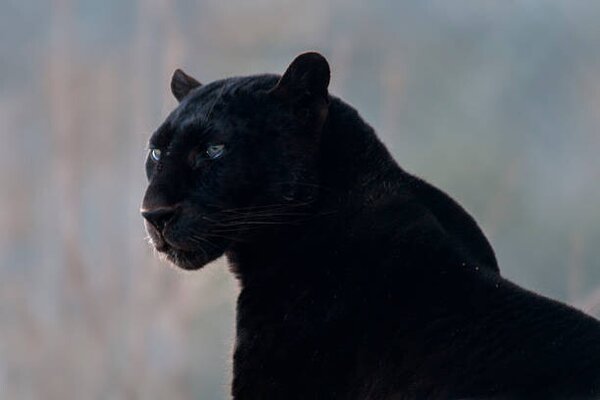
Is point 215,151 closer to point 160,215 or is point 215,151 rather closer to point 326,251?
point 160,215

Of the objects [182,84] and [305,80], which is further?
[182,84]

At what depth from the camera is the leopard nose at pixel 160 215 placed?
3.21 metres

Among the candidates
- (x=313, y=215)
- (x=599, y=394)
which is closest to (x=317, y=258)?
(x=313, y=215)

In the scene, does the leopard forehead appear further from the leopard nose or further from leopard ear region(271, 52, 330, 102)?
the leopard nose

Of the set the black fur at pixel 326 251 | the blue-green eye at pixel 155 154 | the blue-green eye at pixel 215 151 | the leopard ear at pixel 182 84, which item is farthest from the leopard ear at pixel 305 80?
the leopard ear at pixel 182 84

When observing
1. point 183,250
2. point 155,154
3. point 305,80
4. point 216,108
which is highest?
point 305,80

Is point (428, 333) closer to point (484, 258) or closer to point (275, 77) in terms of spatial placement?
point (484, 258)

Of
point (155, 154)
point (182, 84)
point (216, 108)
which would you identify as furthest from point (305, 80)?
point (182, 84)

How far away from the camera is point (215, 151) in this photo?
10.6 ft

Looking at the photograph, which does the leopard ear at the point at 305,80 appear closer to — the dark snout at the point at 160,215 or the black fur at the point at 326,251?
the black fur at the point at 326,251

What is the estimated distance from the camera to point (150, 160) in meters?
3.39

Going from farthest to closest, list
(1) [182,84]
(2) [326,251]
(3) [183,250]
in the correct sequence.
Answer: (1) [182,84] < (3) [183,250] < (2) [326,251]

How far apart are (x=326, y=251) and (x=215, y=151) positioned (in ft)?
1.15

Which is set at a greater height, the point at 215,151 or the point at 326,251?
the point at 215,151
